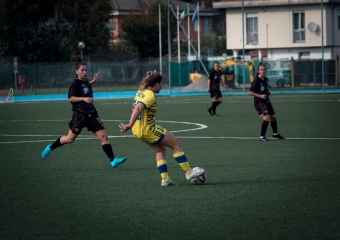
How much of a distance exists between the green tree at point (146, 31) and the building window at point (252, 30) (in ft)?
45.4

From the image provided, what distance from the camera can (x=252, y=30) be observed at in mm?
57000

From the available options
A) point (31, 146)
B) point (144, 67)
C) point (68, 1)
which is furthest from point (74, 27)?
point (31, 146)

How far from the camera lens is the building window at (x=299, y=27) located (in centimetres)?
5494

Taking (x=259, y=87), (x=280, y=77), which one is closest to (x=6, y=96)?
(x=280, y=77)

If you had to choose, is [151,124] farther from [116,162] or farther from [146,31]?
[146,31]

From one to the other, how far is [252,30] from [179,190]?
48851 millimetres

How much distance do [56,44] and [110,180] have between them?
52555 millimetres

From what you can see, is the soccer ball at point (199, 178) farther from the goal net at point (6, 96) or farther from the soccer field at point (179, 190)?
the goal net at point (6, 96)

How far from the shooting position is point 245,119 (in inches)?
882

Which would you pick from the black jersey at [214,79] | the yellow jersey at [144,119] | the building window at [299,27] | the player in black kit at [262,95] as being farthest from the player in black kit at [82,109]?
the building window at [299,27]

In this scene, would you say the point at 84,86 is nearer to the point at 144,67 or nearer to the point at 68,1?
the point at 144,67

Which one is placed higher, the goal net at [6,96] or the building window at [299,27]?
the building window at [299,27]

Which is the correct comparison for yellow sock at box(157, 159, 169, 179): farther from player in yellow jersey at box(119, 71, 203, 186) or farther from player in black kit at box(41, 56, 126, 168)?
player in black kit at box(41, 56, 126, 168)

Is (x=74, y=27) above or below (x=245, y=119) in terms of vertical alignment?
above
